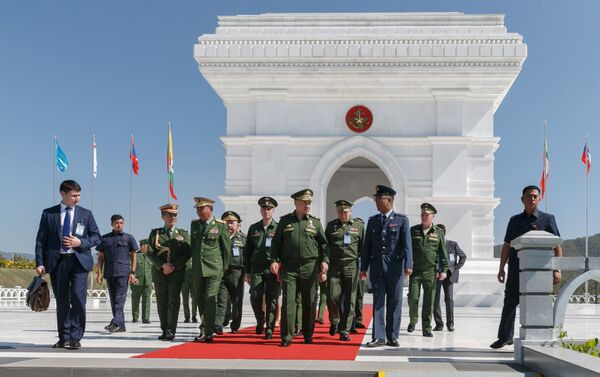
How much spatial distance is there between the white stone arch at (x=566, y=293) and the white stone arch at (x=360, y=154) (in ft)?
55.6

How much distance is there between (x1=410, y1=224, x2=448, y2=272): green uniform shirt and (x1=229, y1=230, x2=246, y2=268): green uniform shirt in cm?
249

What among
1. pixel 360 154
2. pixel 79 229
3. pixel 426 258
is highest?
pixel 360 154

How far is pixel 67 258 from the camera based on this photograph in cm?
931

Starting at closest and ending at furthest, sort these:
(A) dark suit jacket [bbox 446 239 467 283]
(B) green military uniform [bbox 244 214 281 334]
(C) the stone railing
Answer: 1. (C) the stone railing
2. (B) green military uniform [bbox 244 214 281 334]
3. (A) dark suit jacket [bbox 446 239 467 283]

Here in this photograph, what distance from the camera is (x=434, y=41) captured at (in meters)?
24.5

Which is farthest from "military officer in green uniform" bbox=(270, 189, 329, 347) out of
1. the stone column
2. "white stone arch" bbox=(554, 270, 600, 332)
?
"white stone arch" bbox=(554, 270, 600, 332)

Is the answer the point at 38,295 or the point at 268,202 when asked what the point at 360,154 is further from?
the point at 38,295

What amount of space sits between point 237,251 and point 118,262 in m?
1.86

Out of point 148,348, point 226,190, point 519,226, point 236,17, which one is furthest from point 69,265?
point 236,17

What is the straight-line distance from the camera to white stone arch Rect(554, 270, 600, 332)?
7859 mm

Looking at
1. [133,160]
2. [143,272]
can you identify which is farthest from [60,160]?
[143,272]

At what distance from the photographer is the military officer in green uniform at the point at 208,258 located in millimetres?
10266

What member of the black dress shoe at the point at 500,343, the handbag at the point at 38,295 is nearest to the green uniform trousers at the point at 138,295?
the handbag at the point at 38,295

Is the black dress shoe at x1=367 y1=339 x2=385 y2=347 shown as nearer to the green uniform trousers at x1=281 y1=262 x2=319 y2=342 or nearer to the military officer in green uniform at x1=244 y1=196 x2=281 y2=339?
the green uniform trousers at x1=281 y1=262 x2=319 y2=342
